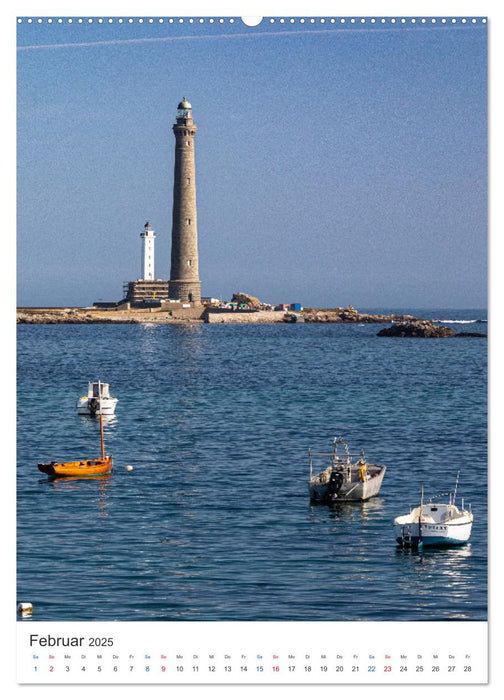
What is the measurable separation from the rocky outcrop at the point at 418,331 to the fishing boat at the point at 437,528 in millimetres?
71119

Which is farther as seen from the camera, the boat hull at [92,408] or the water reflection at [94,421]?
the boat hull at [92,408]

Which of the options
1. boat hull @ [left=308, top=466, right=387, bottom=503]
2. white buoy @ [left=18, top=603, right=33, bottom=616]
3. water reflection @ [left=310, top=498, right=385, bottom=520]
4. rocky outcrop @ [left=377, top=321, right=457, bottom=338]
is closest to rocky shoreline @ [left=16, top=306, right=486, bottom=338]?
rocky outcrop @ [left=377, top=321, right=457, bottom=338]

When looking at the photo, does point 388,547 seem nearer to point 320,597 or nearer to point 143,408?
point 320,597

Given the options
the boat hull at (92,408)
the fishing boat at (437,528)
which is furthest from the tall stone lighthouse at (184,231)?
the fishing boat at (437,528)

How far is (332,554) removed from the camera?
18.8 m

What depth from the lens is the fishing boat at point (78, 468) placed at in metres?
25.1

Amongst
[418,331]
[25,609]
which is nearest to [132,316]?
[418,331]

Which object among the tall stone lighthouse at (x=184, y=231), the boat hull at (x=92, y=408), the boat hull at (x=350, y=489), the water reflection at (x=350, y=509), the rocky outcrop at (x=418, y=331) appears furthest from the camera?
the tall stone lighthouse at (x=184, y=231)

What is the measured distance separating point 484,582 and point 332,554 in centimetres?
360

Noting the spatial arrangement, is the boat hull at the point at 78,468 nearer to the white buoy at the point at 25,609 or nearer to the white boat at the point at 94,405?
the white boat at the point at 94,405

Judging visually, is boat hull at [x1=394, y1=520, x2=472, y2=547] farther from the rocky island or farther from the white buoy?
the rocky island
